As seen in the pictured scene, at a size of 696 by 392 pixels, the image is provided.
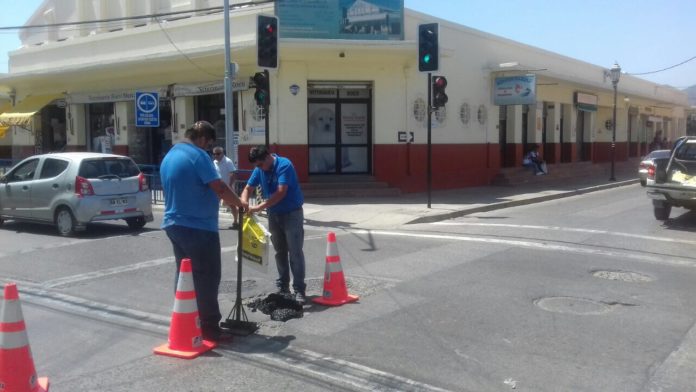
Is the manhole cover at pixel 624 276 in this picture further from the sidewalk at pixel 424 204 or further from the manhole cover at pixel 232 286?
the sidewalk at pixel 424 204

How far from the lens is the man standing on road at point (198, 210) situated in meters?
5.94

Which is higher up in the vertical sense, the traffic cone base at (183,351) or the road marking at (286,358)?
the traffic cone base at (183,351)

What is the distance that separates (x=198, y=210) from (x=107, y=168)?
26.1ft

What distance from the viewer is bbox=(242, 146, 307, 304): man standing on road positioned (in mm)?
7293

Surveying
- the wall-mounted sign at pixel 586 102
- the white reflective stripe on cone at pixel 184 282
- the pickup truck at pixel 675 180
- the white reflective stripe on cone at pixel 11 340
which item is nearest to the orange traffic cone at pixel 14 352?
the white reflective stripe on cone at pixel 11 340

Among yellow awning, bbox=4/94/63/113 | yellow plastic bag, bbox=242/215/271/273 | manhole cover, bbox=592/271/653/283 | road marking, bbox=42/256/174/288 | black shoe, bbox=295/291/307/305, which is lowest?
manhole cover, bbox=592/271/653/283

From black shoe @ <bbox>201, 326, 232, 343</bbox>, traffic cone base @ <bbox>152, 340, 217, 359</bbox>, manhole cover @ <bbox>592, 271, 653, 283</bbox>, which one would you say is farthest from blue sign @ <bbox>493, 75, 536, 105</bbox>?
traffic cone base @ <bbox>152, 340, 217, 359</bbox>

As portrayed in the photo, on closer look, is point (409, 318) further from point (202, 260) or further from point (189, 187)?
point (189, 187)

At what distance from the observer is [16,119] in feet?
89.1

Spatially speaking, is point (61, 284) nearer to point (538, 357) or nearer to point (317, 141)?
point (538, 357)

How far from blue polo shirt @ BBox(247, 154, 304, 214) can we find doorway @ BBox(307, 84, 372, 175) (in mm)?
13126

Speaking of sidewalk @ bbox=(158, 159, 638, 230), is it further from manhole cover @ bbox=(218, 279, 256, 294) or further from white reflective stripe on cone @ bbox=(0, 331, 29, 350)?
white reflective stripe on cone @ bbox=(0, 331, 29, 350)

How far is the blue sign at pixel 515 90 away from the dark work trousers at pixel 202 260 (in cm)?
1922

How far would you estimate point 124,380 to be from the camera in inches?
208
